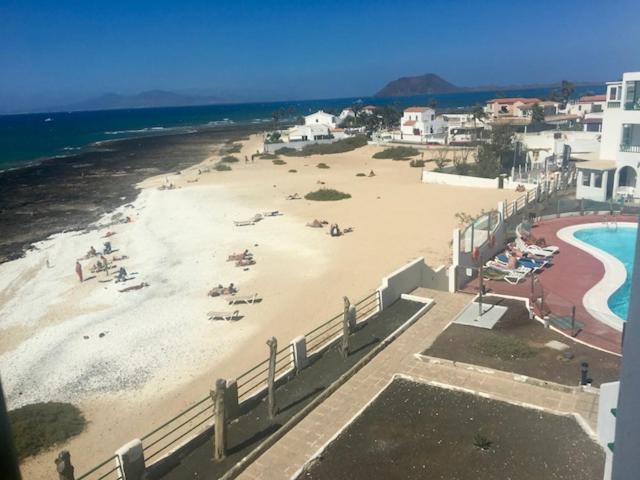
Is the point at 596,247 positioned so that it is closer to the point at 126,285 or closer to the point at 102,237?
the point at 126,285

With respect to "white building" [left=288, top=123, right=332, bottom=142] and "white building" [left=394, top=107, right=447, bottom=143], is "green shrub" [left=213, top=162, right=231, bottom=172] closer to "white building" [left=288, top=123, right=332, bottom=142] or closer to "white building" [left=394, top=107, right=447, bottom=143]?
"white building" [left=288, top=123, right=332, bottom=142]

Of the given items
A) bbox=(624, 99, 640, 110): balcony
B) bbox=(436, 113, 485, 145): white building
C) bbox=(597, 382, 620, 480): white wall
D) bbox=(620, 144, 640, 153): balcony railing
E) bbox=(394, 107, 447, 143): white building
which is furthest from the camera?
bbox=(394, 107, 447, 143): white building

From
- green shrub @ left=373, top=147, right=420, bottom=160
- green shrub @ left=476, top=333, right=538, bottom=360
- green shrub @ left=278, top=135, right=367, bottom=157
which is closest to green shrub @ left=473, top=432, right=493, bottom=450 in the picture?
green shrub @ left=476, top=333, right=538, bottom=360

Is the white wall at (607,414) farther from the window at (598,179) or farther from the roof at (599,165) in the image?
the window at (598,179)

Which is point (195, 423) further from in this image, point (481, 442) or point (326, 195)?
point (326, 195)

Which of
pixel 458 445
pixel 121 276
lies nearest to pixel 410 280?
pixel 458 445

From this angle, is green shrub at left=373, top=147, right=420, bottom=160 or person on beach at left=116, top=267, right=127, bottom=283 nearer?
person on beach at left=116, top=267, right=127, bottom=283

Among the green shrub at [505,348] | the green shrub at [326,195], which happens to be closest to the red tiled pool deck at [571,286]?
the green shrub at [505,348]
